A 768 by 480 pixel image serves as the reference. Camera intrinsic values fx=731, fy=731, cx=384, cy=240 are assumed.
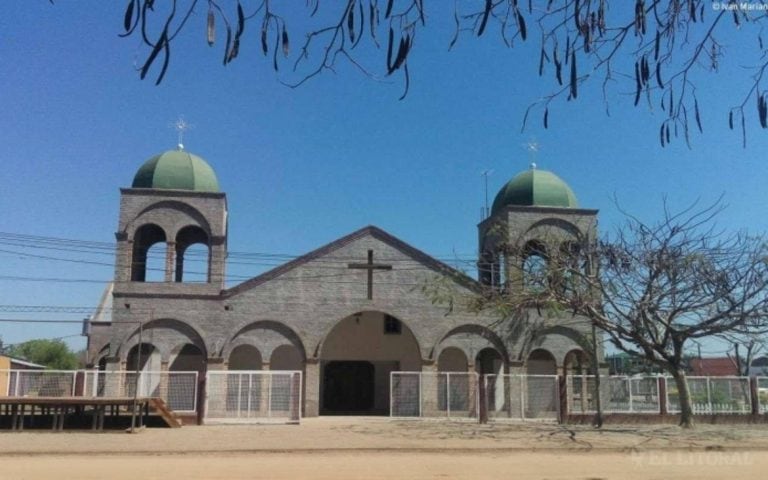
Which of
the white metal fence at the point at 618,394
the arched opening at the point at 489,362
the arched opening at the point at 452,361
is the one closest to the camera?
the white metal fence at the point at 618,394

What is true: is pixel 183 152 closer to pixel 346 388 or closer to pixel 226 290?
pixel 226 290

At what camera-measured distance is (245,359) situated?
2884 cm

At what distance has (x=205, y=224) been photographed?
2786cm

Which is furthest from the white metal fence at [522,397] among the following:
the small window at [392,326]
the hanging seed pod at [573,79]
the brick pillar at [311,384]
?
the hanging seed pod at [573,79]

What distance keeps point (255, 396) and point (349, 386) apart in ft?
21.3

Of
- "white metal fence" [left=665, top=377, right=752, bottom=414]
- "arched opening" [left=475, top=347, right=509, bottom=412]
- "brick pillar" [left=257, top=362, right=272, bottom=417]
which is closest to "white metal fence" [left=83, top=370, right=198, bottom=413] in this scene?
"brick pillar" [left=257, top=362, right=272, bottom=417]

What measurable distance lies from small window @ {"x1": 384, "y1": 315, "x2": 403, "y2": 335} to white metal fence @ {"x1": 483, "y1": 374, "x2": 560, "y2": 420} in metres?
4.50

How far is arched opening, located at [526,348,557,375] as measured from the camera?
30136mm

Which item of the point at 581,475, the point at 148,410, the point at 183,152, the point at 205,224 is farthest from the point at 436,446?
the point at 183,152

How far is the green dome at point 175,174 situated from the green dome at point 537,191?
12318mm

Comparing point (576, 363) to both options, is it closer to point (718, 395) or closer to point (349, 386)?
point (718, 395)

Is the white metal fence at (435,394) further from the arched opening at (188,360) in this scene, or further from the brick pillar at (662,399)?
the arched opening at (188,360)

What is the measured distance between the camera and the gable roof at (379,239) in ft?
90.8

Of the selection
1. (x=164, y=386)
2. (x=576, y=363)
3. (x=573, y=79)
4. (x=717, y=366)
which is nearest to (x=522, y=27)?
(x=573, y=79)
